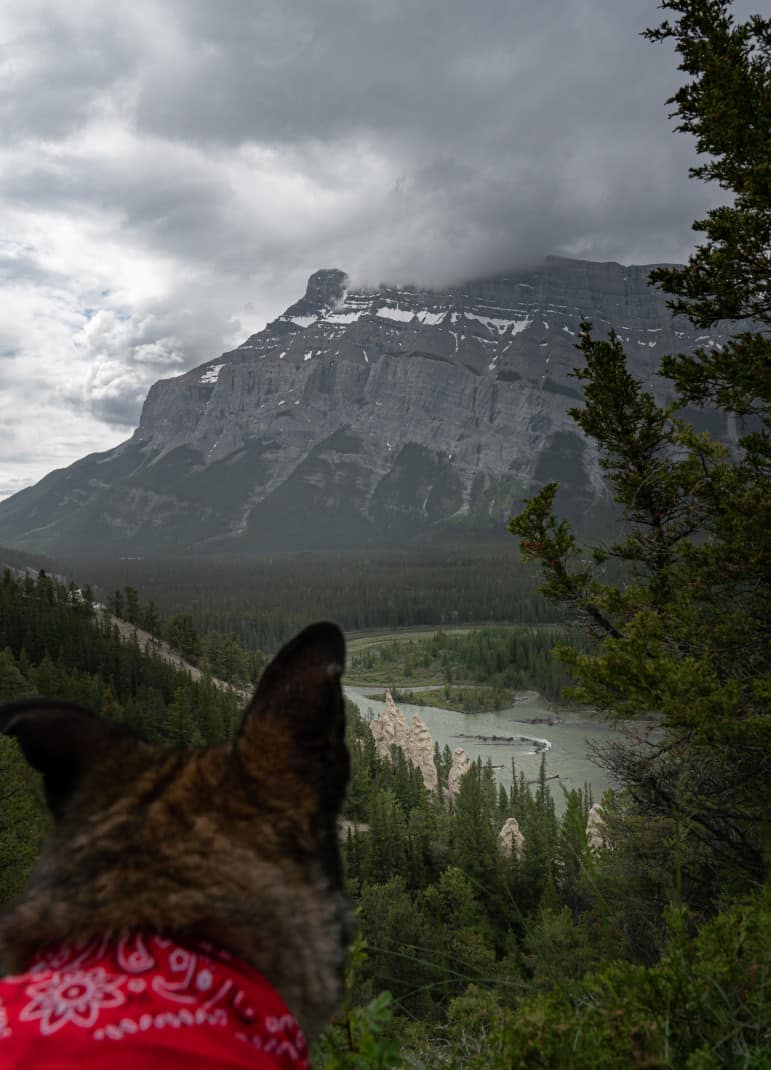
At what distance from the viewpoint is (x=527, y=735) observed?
77.1 m

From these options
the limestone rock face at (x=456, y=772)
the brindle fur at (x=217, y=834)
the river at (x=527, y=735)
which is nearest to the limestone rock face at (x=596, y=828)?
the limestone rock face at (x=456, y=772)

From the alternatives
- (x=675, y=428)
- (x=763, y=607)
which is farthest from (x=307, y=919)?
(x=675, y=428)

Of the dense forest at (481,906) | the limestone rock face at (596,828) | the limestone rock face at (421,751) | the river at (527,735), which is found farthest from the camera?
the river at (527,735)

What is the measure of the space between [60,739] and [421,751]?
201ft

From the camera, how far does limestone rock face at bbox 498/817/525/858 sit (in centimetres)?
4053

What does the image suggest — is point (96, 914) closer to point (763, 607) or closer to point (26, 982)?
point (26, 982)

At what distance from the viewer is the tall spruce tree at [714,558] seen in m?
7.82

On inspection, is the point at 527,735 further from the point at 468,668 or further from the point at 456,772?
the point at 468,668

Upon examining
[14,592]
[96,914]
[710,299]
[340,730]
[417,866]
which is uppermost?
[710,299]

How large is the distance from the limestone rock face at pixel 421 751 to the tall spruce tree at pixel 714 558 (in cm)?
4968

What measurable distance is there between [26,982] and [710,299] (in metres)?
10.8

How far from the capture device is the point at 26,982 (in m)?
1.28

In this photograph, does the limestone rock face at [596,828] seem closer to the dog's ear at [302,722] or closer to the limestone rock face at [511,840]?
the limestone rock face at [511,840]

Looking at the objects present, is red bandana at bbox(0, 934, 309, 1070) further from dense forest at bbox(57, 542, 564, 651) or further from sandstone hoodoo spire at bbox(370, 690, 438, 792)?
dense forest at bbox(57, 542, 564, 651)
